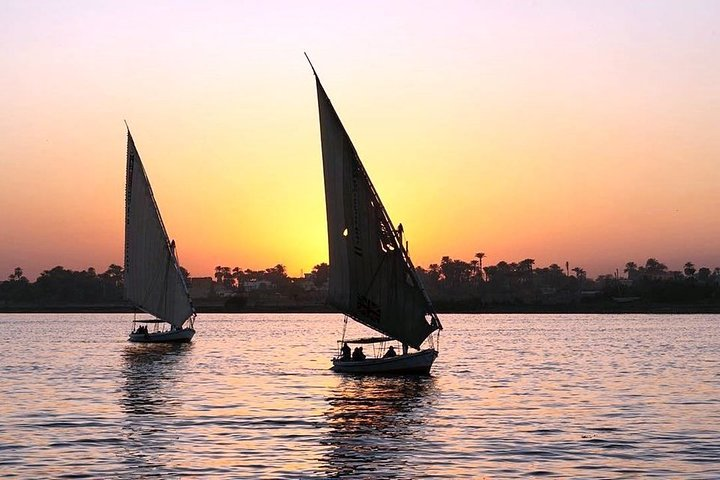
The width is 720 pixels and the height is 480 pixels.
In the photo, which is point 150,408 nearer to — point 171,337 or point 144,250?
point 144,250

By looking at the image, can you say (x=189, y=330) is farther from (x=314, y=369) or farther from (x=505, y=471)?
(x=505, y=471)

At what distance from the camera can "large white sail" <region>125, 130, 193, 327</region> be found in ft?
318

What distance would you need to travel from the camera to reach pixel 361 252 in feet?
195

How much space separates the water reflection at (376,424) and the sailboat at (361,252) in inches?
134

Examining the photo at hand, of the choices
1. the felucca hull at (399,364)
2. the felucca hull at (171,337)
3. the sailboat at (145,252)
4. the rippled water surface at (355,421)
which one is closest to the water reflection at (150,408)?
the rippled water surface at (355,421)

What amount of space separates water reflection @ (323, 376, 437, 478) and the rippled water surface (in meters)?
0.08

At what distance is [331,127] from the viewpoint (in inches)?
2314

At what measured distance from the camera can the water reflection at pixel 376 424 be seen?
3200 centimetres

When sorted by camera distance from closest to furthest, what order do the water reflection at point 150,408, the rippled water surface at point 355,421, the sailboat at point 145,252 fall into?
the rippled water surface at point 355,421 < the water reflection at point 150,408 < the sailboat at point 145,252

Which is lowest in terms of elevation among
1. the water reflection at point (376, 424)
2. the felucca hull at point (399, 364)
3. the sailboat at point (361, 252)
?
the water reflection at point (376, 424)

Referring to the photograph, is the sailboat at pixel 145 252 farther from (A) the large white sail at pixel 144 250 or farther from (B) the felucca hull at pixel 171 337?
(B) the felucca hull at pixel 171 337

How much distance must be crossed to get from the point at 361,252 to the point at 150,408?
625 inches

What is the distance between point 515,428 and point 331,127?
912 inches

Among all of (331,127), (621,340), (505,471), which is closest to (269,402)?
(331,127)
